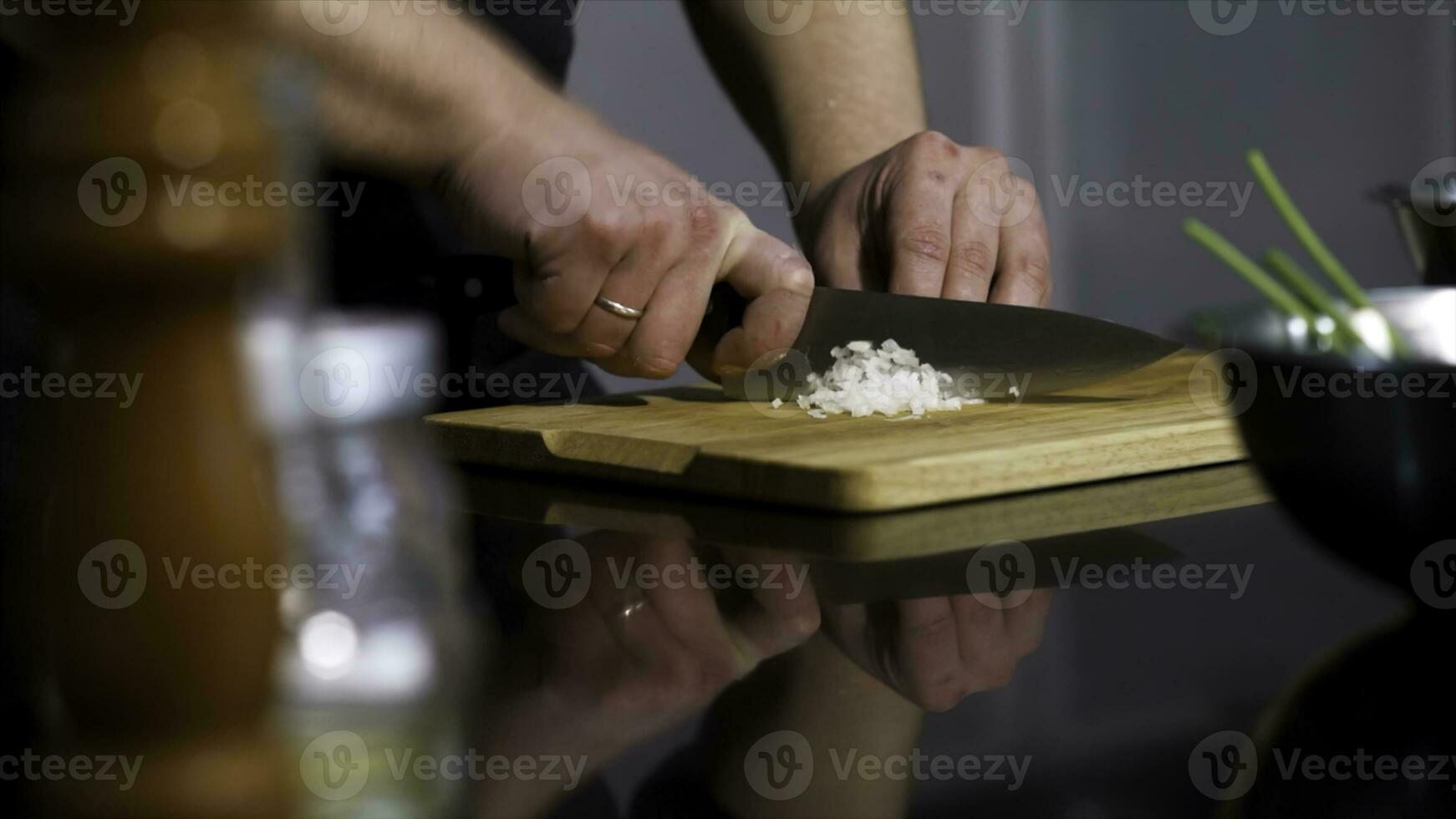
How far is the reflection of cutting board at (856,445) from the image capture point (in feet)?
2.80

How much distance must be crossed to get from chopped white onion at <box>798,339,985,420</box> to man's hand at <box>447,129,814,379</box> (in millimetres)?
56

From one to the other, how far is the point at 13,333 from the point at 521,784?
94 centimetres

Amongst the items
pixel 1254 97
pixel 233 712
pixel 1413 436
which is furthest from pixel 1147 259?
pixel 233 712

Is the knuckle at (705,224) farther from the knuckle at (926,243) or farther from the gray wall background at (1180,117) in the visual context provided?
the gray wall background at (1180,117)

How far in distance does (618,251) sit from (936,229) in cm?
35

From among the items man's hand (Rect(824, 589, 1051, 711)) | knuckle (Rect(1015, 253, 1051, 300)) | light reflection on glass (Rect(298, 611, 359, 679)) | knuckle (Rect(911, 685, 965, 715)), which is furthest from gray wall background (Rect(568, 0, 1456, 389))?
light reflection on glass (Rect(298, 611, 359, 679))

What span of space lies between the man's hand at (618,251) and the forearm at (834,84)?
0.44 meters

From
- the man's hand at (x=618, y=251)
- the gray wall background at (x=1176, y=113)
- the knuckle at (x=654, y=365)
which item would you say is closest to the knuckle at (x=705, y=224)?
the man's hand at (x=618, y=251)

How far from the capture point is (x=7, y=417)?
1139 mm

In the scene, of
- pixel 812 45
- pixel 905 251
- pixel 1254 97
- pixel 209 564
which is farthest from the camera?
pixel 1254 97

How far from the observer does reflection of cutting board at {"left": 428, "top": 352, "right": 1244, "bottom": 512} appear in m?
0.85

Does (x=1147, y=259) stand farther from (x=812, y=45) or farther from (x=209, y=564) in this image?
(x=209, y=564)

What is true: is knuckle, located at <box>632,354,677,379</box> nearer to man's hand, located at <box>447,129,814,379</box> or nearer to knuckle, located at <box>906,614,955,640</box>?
man's hand, located at <box>447,129,814,379</box>

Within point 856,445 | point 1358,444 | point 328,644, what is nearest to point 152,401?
point 328,644
